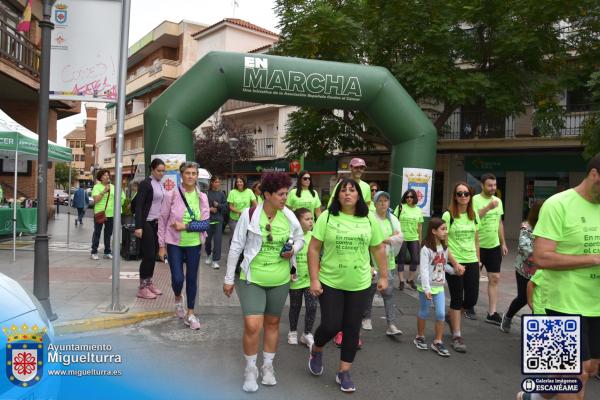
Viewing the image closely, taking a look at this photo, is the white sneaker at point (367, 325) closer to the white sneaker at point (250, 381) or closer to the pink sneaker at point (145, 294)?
the white sneaker at point (250, 381)

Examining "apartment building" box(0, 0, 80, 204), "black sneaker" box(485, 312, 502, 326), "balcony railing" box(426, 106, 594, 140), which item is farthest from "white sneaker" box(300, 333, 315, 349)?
"balcony railing" box(426, 106, 594, 140)

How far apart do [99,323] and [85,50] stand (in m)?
3.22

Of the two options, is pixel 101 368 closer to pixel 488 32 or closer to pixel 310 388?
pixel 310 388

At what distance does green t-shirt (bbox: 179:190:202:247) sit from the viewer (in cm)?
558

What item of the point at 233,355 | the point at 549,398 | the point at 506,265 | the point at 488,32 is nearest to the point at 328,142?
the point at 488,32

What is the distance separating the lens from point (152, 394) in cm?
388

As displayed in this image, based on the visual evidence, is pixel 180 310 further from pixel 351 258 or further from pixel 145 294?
pixel 351 258

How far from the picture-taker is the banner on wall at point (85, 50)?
5.86 metres

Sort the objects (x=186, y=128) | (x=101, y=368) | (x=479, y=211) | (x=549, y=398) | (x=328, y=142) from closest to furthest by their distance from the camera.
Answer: (x=549, y=398) → (x=101, y=368) → (x=479, y=211) → (x=186, y=128) → (x=328, y=142)

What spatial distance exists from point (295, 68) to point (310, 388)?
729cm

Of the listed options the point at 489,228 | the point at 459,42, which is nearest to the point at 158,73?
the point at 459,42

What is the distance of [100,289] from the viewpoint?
705cm

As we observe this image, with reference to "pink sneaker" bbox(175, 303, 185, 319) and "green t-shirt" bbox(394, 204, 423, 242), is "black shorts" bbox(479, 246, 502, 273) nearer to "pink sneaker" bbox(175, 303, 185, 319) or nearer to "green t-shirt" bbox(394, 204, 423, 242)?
"green t-shirt" bbox(394, 204, 423, 242)

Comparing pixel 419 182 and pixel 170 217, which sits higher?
pixel 419 182
